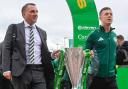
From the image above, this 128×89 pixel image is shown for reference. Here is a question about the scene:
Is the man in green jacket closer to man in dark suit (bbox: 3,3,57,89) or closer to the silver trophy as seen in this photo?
the silver trophy

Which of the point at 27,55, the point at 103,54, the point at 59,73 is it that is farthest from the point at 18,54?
the point at 103,54

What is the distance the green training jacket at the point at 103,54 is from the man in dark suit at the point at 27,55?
77 cm

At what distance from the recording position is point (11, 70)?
22.4 ft

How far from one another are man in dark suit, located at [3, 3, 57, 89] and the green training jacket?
2.53ft

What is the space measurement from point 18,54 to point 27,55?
124 mm

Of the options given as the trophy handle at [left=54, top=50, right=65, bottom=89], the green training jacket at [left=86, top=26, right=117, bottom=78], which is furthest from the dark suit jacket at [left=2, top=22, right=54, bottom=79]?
the green training jacket at [left=86, top=26, right=117, bottom=78]

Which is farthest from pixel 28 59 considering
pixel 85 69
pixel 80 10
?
pixel 80 10

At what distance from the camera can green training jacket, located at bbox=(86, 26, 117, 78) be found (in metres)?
7.44

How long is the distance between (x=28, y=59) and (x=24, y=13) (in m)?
0.68


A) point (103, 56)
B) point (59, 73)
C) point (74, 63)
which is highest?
point (103, 56)

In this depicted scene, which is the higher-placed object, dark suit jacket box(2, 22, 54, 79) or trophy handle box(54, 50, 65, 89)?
dark suit jacket box(2, 22, 54, 79)

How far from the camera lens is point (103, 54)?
293 inches

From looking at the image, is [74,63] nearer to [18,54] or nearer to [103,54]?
[103,54]

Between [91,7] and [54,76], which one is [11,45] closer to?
[54,76]
